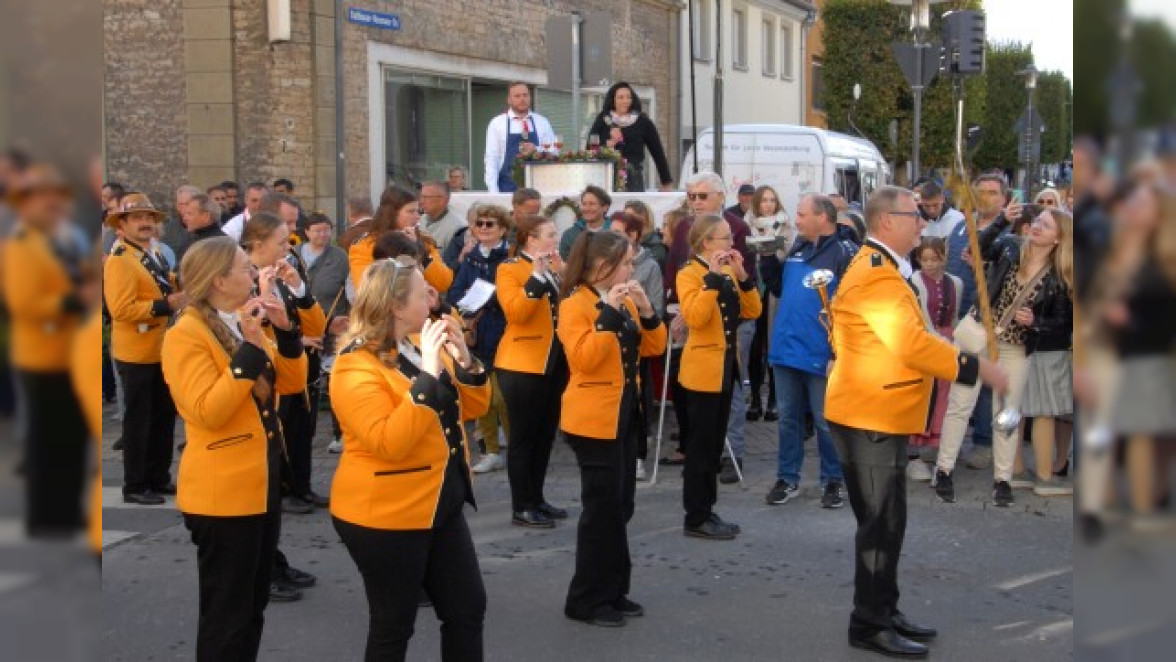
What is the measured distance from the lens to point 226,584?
13.9 feet

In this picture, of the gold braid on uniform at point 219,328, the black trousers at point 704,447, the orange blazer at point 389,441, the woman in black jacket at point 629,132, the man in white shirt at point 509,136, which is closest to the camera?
the orange blazer at point 389,441

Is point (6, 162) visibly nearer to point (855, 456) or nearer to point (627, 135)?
point (855, 456)

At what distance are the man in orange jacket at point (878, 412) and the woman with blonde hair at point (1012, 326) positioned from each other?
2.62m

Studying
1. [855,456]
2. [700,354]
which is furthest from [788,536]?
[855,456]

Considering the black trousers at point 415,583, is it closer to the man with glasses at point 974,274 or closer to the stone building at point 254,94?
the man with glasses at point 974,274

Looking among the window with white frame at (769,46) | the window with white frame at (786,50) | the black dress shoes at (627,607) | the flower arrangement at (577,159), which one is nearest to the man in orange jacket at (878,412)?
the black dress shoes at (627,607)

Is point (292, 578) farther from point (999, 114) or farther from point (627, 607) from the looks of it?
point (999, 114)

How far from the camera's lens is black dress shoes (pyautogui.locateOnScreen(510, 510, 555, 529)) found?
7.39 meters

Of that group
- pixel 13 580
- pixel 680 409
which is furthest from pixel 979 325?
pixel 13 580

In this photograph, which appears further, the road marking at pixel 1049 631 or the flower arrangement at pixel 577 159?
the flower arrangement at pixel 577 159

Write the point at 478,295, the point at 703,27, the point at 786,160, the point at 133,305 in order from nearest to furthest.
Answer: the point at 133,305 < the point at 478,295 < the point at 786,160 < the point at 703,27

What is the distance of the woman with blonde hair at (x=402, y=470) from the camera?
400cm

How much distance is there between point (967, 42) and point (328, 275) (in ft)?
21.0

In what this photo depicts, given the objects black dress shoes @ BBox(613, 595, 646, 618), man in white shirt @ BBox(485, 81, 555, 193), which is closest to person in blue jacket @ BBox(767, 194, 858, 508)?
black dress shoes @ BBox(613, 595, 646, 618)
